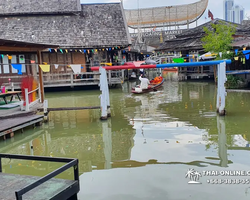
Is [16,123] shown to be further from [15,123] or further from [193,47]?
[193,47]

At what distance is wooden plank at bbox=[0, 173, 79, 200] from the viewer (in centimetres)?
377

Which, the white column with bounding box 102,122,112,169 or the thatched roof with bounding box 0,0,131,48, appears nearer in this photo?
the white column with bounding box 102,122,112,169

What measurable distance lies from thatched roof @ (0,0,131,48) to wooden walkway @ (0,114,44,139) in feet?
37.7

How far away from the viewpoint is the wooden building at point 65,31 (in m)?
20.9

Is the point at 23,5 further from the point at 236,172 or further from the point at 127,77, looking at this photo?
the point at 236,172

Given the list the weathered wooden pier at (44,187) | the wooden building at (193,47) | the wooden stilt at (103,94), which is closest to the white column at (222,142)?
the weathered wooden pier at (44,187)

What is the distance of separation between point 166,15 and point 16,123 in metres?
40.1

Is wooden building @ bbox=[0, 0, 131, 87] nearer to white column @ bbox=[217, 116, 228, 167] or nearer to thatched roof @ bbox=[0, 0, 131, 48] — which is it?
thatched roof @ bbox=[0, 0, 131, 48]

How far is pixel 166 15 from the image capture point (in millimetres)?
44844

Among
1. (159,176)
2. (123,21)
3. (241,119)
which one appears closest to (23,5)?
(123,21)

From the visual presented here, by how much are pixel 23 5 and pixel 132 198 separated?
873 inches

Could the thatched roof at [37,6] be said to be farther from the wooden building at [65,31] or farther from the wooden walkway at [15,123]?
the wooden walkway at [15,123]

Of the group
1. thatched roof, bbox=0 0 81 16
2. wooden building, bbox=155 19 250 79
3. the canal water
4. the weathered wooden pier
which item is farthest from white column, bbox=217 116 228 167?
thatched roof, bbox=0 0 81 16

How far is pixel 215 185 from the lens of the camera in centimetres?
512
